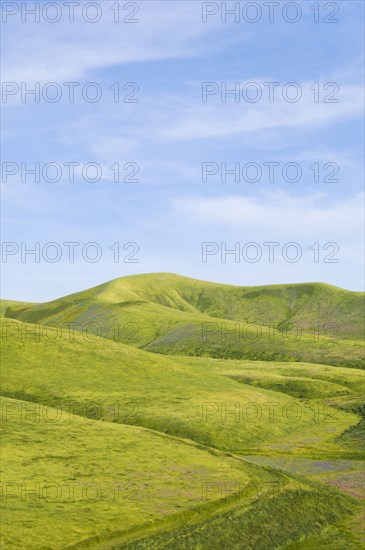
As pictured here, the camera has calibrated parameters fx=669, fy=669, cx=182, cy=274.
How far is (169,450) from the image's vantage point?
2586 inches

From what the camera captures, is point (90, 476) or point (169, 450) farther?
point (169, 450)

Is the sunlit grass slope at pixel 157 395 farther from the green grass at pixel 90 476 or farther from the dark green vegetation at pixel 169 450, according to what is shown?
the green grass at pixel 90 476

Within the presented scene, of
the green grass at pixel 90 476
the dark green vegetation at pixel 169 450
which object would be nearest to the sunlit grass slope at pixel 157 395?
the dark green vegetation at pixel 169 450

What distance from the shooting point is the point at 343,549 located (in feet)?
142

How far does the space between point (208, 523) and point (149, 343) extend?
489ft

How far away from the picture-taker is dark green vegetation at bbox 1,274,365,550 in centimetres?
4469

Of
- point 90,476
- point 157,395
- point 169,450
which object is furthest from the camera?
point 157,395

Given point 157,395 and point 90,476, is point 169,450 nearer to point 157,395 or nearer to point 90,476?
point 90,476

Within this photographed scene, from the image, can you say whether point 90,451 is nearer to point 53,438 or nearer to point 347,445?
point 53,438

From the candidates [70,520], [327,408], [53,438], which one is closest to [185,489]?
[70,520]

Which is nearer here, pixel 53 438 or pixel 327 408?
pixel 53 438

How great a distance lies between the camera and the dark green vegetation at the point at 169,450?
44.7 meters

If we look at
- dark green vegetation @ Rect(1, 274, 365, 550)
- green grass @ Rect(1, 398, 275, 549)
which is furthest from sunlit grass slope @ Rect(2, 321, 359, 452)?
green grass @ Rect(1, 398, 275, 549)

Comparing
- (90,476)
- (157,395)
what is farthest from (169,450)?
(157,395)
